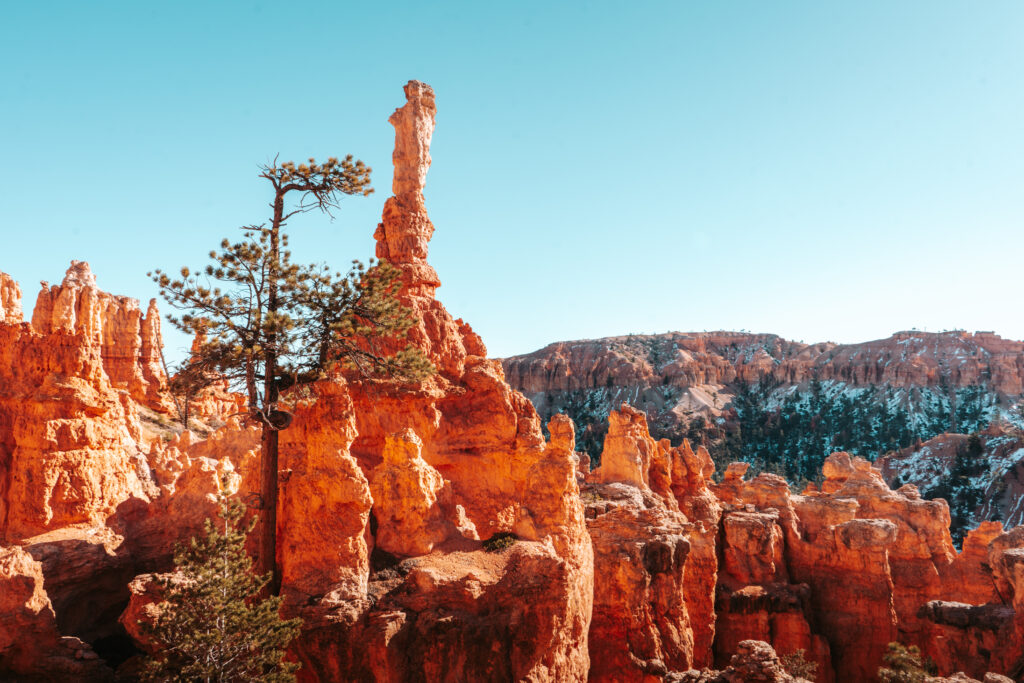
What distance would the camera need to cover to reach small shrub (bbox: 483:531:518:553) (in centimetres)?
1353

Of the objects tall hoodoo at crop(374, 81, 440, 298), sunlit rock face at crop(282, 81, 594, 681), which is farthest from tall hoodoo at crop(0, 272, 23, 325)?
sunlit rock face at crop(282, 81, 594, 681)

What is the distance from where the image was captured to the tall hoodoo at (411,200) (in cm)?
1780

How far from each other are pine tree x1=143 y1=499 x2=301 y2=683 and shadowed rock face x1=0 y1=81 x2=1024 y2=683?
0.76 m

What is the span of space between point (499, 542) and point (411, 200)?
8.94m

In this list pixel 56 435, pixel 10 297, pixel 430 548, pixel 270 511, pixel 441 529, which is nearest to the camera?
pixel 270 511

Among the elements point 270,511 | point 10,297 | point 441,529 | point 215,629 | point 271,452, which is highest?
point 10,297

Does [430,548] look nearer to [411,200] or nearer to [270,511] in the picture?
[270,511]

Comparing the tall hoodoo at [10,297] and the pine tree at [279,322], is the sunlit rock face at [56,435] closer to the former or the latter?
the pine tree at [279,322]

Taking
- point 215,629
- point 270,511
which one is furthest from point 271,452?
point 215,629

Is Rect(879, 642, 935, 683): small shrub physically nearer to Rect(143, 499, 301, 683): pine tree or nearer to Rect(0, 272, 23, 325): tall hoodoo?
Rect(143, 499, 301, 683): pine tree

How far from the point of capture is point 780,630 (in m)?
21.1

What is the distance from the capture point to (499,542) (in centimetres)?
1366

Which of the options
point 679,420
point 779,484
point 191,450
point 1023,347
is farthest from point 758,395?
point 191,450

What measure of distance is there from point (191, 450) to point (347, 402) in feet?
59.9
